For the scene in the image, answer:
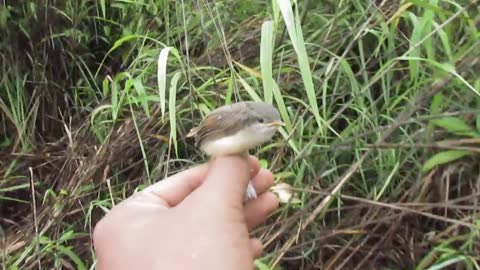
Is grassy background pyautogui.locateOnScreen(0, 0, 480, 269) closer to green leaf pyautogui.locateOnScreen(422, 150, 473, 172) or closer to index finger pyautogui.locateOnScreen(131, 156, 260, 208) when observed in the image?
green leaf pyautogui.locateOnScreen(422, 150, 473, 172)

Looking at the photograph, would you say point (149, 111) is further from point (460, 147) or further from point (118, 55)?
point (460, 147)

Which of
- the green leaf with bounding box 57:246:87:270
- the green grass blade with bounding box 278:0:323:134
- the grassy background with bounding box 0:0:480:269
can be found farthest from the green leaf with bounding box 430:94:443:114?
the green leaf with bounding box 57:246:87:270

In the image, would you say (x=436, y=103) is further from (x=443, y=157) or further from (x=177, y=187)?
(x=177, y=187)

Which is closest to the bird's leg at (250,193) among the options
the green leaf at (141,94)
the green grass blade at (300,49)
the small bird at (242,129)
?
the small bird at (242,129)

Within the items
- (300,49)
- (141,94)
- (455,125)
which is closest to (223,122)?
(300,49)

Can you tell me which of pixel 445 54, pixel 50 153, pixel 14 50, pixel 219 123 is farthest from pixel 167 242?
pixel 14 50

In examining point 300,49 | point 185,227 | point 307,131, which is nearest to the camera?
point 185,227

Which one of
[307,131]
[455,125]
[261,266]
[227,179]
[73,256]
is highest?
[227,179]
